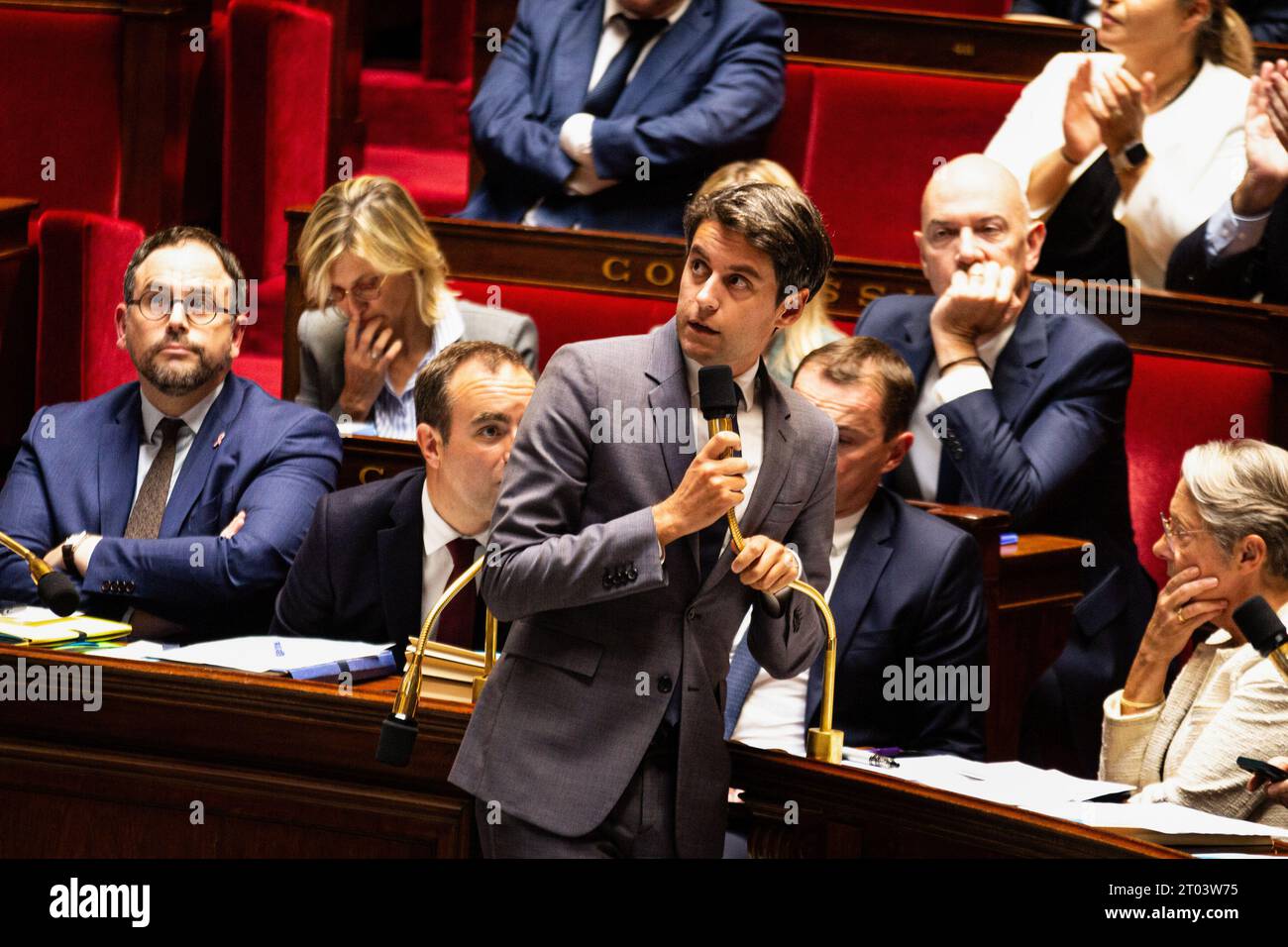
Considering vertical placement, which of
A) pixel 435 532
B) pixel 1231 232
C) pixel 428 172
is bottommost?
pixel 435 532

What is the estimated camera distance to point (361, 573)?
70.6 inches

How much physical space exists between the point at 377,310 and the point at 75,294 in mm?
545

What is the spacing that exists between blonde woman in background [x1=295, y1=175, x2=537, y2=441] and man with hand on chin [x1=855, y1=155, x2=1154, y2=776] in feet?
1.89

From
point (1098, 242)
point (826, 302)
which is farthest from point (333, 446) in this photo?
point (1098, 242)

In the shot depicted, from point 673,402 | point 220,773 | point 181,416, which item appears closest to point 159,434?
point 181,416

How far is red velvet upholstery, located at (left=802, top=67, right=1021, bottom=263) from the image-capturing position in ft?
9.25

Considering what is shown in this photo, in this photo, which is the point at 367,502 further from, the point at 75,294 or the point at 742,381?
the point at 75,294

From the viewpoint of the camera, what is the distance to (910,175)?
2.84 metres

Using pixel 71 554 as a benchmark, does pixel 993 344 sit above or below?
above

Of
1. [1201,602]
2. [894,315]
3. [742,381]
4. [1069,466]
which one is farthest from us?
[894,315]

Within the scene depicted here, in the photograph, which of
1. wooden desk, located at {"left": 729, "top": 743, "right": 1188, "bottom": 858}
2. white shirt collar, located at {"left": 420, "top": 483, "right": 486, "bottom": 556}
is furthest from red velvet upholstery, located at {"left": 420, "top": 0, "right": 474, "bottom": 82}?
wooden desk, located at {"left": 729, "top": 743, "right": 1188, "bottom": 858}

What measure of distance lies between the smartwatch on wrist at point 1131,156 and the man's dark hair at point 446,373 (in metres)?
1.02

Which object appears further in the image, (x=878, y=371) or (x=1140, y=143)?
(x=1140, y=143)

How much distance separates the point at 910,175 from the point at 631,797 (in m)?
1.75
